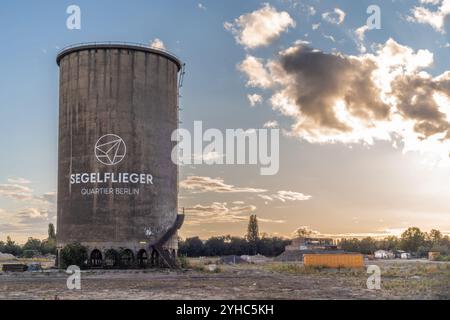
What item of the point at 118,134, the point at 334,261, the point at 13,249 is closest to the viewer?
the point at 118,134

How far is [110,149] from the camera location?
4591cm

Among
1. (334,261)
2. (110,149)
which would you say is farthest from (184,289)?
(334,261)

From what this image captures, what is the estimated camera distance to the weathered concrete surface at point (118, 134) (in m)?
45.2

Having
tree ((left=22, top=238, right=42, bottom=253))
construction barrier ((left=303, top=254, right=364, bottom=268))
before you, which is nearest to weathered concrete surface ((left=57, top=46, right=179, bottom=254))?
construction barrier ((left=303, top=254, right=364, bottom=268))

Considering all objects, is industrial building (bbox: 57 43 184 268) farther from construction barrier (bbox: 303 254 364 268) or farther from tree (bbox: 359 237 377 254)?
tree (bbox: 359 237 377 254)

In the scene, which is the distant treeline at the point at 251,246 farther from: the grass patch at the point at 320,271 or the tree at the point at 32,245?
the grass patch at the point at 320,271

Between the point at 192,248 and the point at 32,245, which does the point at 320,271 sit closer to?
the point at 192,248

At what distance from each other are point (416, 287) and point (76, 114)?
1212 inches

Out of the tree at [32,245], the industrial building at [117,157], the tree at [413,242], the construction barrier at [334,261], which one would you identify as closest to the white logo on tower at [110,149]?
the industrial building at [117,157]

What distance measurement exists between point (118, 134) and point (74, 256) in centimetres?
1049

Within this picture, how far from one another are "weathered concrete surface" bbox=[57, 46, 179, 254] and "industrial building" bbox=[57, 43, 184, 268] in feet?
0.27

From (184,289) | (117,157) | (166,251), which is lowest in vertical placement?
(184,289)
